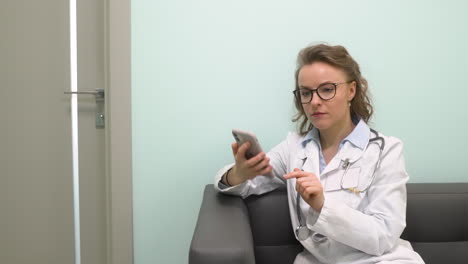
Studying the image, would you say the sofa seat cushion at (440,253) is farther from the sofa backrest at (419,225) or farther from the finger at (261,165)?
the finger at (261,165)

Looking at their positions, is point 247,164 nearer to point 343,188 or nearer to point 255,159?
point 255,159

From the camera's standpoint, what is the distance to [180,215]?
5.10ft

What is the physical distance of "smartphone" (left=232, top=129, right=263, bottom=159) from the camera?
3.57ft

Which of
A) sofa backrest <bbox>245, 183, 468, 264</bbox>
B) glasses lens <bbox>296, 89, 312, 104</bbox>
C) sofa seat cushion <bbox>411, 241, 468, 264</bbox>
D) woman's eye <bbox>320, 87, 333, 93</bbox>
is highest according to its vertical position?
woman's eye <bbox>320, 87, 333, 93</bbox>

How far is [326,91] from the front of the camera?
1151 mm

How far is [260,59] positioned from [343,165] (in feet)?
2.06

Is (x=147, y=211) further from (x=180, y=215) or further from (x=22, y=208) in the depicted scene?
(x=22, y=208)

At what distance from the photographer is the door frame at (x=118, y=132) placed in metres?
1.44

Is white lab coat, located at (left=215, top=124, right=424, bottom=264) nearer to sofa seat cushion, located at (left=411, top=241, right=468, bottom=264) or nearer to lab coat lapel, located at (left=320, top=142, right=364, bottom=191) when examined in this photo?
lab coat lapel, located at (left=320, top=142, right=364, bottom=191)

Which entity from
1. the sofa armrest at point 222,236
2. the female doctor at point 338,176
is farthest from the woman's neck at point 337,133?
the sofa armrest at point 222,236

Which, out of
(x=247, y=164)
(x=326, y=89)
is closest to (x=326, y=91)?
(x=326, y=89)

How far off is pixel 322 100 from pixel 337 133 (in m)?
0.17

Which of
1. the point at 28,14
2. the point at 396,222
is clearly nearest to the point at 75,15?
the point at 28,14

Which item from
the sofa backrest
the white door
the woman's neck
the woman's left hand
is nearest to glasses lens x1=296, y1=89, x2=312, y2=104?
the woman's neck
